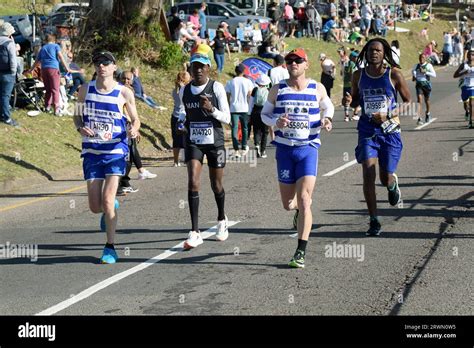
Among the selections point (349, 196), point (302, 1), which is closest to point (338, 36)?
point (302, 1)

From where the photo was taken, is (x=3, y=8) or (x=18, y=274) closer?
(x=18, y=274)

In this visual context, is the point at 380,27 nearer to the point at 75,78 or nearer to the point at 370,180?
the point at 75,78

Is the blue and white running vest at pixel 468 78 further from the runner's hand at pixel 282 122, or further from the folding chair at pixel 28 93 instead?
the runner's hand at pixel 282 122

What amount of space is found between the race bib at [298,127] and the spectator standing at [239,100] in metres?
9.54

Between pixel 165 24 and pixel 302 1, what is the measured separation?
58.3 feet

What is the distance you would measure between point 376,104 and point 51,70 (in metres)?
10.5

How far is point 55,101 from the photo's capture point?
2102 cm

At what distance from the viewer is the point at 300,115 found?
34.3 feet

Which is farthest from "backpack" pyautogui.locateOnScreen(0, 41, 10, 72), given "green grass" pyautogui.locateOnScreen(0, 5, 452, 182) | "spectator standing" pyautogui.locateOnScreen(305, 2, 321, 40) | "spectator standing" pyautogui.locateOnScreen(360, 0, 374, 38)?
"spectator standing" pyautogui.locateOnScreen(360, 0, 374, 38)

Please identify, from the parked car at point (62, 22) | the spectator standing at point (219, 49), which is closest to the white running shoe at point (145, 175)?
the parked car at point (62, 22)

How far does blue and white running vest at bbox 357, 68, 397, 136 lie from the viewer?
11.6m

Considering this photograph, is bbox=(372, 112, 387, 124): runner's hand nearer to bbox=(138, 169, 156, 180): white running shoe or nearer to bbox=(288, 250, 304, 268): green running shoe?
bbox=(288, 250, 304, 268): green running shoe

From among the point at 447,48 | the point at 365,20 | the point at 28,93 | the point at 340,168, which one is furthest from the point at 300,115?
the point at 447,48

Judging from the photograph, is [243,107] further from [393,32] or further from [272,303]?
[393,32]
